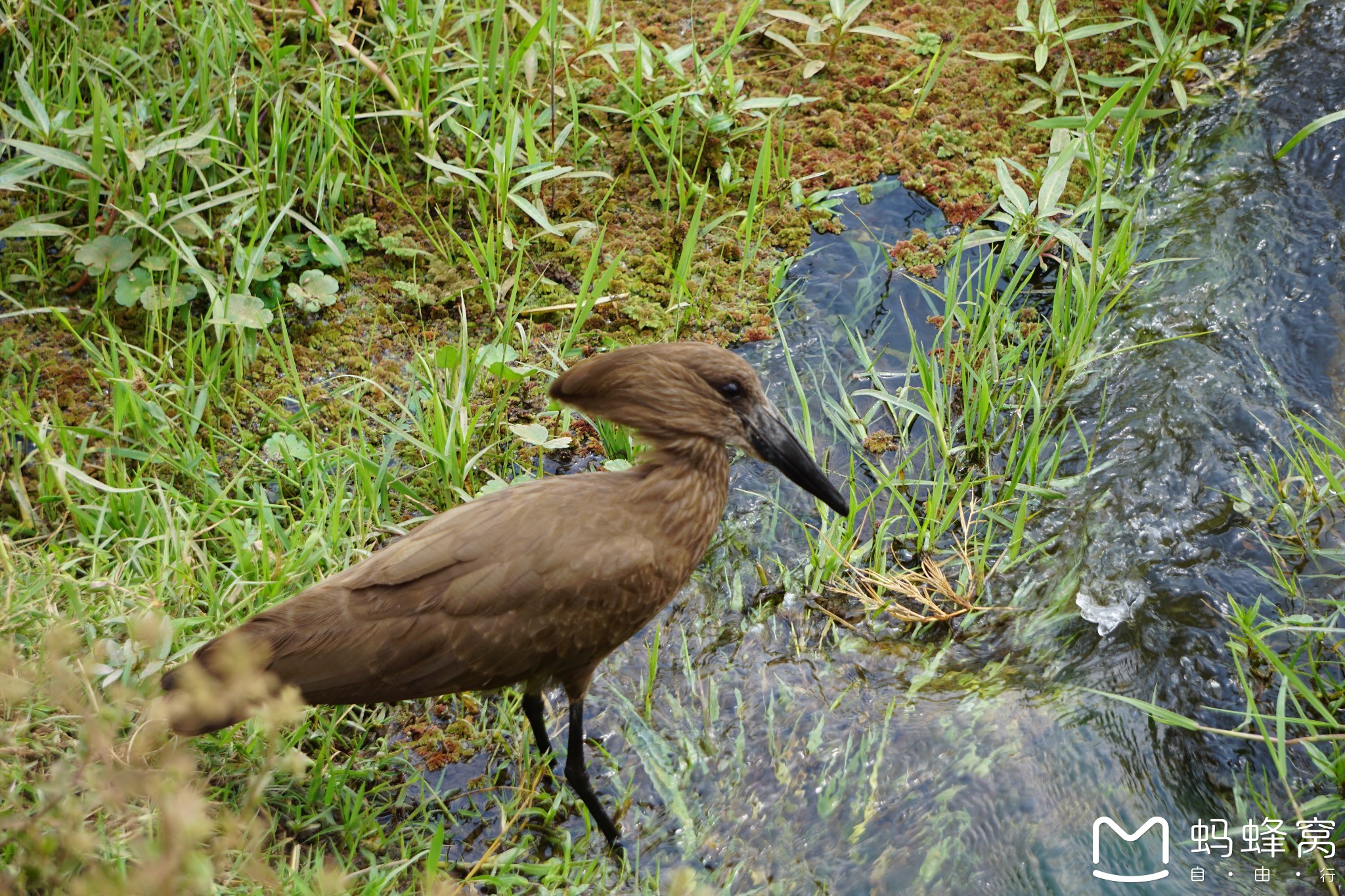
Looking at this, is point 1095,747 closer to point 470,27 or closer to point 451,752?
point 451,752

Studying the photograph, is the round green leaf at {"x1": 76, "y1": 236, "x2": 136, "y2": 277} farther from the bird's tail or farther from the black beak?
the black beak

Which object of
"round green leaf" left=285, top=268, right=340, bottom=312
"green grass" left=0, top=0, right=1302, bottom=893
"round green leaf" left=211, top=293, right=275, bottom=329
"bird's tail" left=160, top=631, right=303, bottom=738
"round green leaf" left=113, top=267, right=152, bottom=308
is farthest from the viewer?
"round green leaf" left=285, top=268, right=340, bottom=312

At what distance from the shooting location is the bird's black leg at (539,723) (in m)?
3.35

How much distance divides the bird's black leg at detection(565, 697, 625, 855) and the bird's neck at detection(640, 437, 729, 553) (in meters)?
0.56

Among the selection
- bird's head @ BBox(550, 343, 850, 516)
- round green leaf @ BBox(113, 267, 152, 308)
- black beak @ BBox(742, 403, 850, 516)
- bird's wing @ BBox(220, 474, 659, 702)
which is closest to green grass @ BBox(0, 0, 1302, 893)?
round green leaf @ BBox(113, 267, 152, 308)

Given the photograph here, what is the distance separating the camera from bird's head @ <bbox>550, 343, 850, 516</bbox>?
132 inches

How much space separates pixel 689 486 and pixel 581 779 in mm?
871

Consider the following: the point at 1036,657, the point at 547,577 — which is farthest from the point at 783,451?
the point at 1036,657

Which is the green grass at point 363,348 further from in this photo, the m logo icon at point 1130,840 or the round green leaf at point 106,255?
the m logo icon at point 1130,840

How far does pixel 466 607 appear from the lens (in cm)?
307

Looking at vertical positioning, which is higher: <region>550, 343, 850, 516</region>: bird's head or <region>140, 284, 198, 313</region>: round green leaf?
<region>550, 343, 850, 516</region>: bird's head

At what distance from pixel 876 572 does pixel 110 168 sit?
323cm

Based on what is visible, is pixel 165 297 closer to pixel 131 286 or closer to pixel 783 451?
pixel 131 286

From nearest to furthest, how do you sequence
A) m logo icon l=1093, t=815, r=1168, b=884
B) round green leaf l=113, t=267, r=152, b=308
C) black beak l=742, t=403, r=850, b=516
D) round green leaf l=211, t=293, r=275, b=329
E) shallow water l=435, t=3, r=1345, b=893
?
m logo icon l=1093, t=815, r=1168, b=884 < shallow water l=435, t=3, r=1345, b=893 < black beak l=742, t=403, r=850, b=516 < round green leaf l=211, t=293, r=275, b=329 < round green leaf l=113, t=267, r=152, b=308
